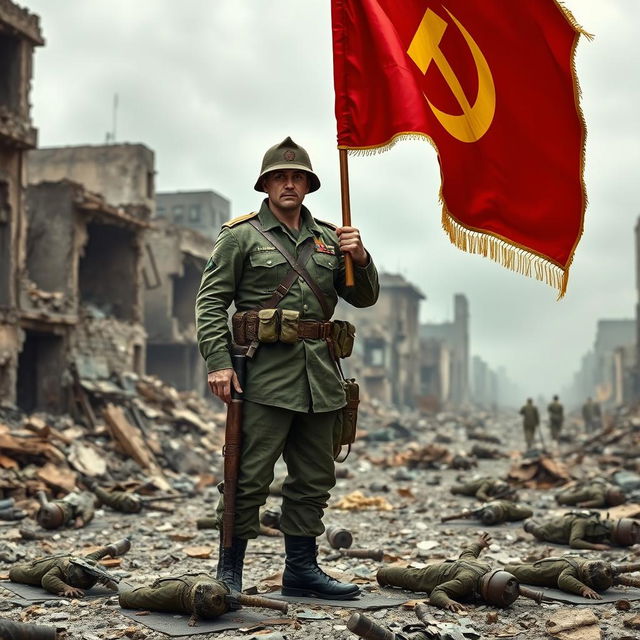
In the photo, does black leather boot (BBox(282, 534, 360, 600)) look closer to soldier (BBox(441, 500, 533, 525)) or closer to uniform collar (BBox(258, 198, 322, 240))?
uniform collar (BBox(258, 198, 322, 240))

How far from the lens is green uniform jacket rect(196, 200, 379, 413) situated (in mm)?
4375

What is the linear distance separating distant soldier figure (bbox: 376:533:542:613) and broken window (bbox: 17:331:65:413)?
14.2 m

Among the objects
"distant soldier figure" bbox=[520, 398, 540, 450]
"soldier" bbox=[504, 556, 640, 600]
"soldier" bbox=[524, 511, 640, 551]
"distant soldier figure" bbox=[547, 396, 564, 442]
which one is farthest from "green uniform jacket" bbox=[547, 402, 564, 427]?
Result: "soldier" bbox=[504, 556, 640, 600]

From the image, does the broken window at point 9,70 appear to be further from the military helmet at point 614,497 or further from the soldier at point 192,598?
the soldier at point 192,598

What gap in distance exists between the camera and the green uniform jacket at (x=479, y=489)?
400 inches

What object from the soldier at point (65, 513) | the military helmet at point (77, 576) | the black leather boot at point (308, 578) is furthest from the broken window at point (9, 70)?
the black leather boot at point (308, 578)

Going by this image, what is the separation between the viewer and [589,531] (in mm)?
6609

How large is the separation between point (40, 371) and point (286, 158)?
14.9 meters

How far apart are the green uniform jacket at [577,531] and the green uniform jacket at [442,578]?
1802 millimetres

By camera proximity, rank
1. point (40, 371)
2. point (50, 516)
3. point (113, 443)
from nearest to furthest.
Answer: point (50, 516) < point (113, 443) < point (40, 371)

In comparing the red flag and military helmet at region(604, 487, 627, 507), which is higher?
the red flag

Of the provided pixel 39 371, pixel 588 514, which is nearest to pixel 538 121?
pixel 588 514

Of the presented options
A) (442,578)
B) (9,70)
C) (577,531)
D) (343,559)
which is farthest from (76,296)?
(442,578)

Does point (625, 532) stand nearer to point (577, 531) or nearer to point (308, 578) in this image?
point (577, 531)
